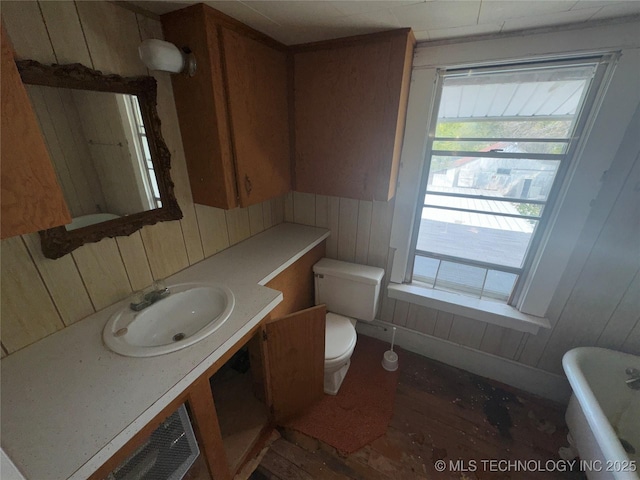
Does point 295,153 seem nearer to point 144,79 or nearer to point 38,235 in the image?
point 144,79

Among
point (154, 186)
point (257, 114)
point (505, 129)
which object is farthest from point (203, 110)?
point (505, 129)

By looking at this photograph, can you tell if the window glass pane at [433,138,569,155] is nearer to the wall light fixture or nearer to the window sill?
the window sill

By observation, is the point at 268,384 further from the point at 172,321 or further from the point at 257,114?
the point at 257,114

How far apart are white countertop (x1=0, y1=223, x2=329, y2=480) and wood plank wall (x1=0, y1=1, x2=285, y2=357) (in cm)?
8

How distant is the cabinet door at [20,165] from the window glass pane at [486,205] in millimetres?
1694

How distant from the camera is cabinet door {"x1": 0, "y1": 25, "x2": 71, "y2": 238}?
0.51 meters

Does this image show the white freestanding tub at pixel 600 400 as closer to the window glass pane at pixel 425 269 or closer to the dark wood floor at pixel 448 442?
the dark wood floor at pixel 448 442

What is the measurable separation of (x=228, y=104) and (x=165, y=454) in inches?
56.8

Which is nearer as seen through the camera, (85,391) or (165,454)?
(85,391)

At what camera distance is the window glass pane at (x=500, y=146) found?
129 cm

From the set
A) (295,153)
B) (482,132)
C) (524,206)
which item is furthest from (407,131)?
(524,206)

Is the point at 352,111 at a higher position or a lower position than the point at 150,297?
higher

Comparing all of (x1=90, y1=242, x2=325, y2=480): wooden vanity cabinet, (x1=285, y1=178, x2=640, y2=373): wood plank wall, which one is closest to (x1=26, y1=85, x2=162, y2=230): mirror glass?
(x1=90, y1=242, x2=325, y2=480): wooden vanity cabinet

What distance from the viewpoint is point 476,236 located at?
5.21ft
